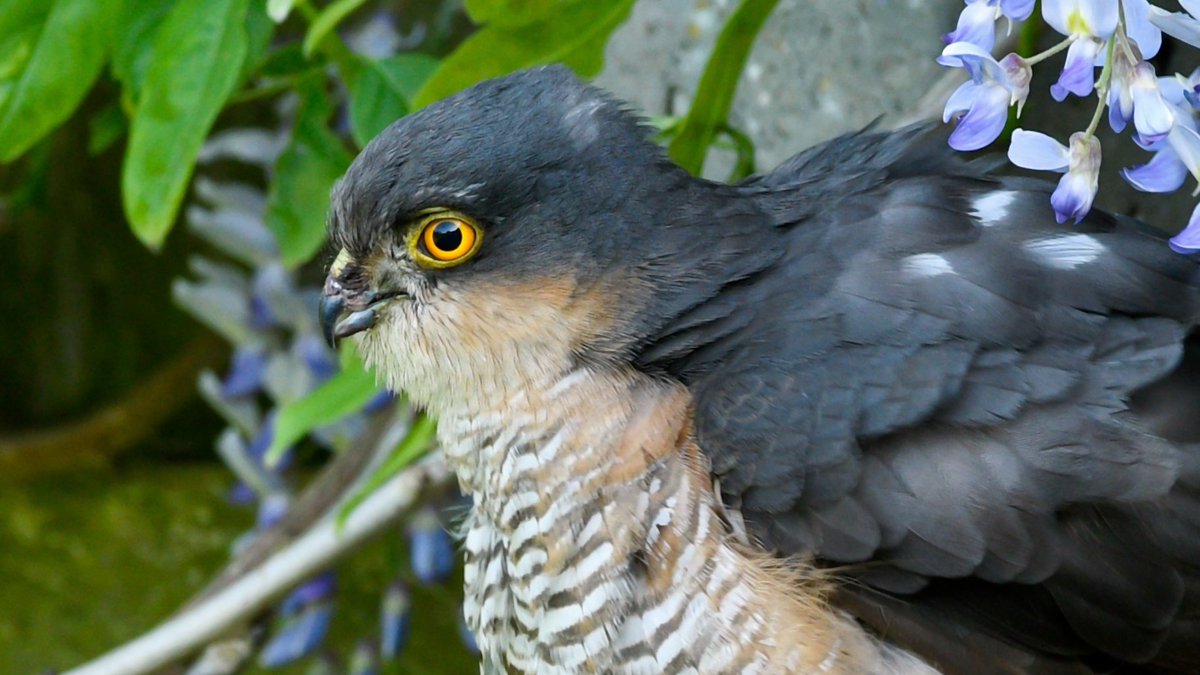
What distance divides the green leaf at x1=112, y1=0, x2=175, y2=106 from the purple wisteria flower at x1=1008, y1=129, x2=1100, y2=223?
154 centimetres

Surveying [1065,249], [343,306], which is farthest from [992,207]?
[343,306]

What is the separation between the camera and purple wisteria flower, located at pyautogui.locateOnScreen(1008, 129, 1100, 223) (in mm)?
1348

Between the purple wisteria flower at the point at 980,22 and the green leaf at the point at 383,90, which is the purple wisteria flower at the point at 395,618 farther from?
the purple wisteria flower at the point at 980,22

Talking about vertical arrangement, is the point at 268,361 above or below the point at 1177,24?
below

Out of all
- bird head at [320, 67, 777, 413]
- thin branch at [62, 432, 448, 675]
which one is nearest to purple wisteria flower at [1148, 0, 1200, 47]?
bird head at [320, 67, 777, 413]

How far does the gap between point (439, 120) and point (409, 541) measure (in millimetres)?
1600

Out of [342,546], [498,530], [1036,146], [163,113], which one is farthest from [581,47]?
[342,546]

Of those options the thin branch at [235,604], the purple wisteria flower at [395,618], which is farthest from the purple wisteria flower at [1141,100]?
the purple wisteria flower at [395,618]

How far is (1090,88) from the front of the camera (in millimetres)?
1300

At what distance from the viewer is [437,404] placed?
1.88 m

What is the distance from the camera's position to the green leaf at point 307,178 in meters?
2.50

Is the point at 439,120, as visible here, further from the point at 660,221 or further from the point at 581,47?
the point at 581,47

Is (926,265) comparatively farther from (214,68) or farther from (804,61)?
(214,68)

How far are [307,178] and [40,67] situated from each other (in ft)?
1.59
